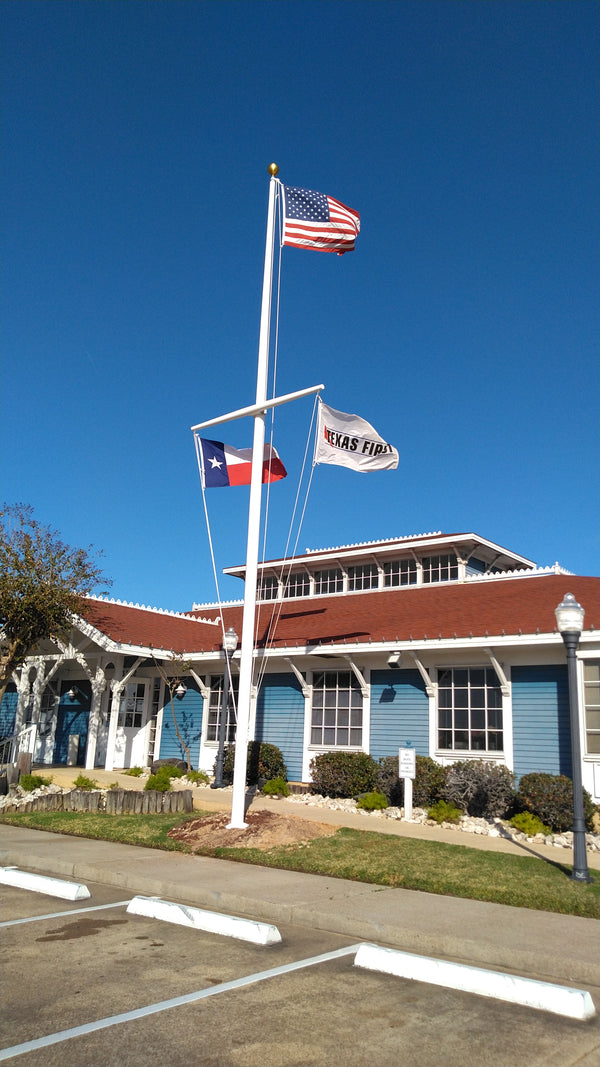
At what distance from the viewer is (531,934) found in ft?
20.3

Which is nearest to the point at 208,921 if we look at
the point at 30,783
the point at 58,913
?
the point at 58,913

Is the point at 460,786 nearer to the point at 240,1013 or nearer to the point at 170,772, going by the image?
the point at 170,772

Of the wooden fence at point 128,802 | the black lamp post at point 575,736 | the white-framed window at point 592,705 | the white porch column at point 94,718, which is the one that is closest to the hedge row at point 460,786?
the white-framed window at point 592,705

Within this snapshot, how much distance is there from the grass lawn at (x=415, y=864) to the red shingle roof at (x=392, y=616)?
497 cm

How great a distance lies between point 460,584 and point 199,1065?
17468 mm

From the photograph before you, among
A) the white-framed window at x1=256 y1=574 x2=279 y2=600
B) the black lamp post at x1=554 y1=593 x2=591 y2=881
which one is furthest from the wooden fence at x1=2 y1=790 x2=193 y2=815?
the white-framed window at x1=256 y1=574 x2=279 y2=600

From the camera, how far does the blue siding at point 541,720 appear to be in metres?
13.6

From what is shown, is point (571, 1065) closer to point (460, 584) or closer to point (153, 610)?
point (460, 584)

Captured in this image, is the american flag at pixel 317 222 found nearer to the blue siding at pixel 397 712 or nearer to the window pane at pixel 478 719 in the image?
the blue siding at pixel 397 712

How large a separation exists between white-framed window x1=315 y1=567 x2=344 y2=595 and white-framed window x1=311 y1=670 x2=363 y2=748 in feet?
22.9

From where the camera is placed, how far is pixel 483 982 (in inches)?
197

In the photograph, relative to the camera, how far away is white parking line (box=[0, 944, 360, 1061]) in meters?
4.00

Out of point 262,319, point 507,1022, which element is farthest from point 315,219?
point 507,1022

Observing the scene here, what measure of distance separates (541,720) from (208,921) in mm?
9154
